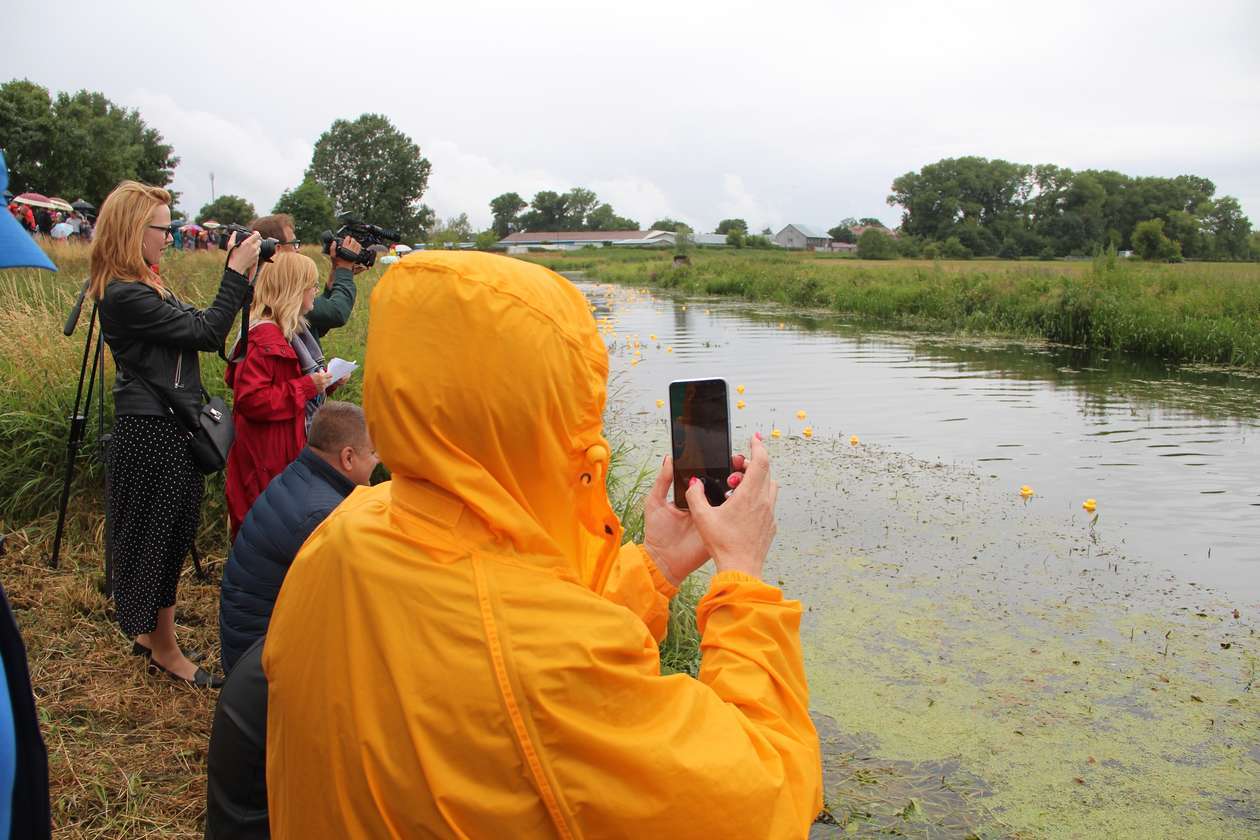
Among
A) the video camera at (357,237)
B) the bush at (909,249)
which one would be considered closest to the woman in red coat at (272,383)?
the video camera at (357,237)

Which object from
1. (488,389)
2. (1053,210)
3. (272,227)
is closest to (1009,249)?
(1053,210)

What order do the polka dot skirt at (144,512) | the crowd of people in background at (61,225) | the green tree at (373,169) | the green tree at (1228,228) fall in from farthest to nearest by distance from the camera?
the green tree at (373,169), the green tree at (1228,228), the crowd of people in background at (61,225), the polka dot skirt at (144,512)

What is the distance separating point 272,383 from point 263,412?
0.13m

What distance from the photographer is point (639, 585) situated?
1.69 m

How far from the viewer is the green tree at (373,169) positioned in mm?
64125

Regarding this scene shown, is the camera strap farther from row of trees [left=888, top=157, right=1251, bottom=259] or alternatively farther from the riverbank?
row of trees [left=888, top=157, right=1251, bottom=259]

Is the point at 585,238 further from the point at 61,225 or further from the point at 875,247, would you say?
the point at 61,225

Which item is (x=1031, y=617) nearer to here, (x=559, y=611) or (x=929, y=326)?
(x=559, y=611)

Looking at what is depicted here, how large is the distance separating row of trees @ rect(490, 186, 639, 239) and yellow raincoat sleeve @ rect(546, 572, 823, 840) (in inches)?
4102

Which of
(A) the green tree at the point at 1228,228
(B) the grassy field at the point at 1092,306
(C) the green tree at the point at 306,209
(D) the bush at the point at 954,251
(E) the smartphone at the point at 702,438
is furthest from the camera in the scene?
(D) the bush at the point at 954,251

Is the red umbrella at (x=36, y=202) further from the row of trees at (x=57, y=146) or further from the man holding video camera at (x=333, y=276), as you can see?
the row of trees at (x=57, y=146)

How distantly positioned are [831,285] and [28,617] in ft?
89.3

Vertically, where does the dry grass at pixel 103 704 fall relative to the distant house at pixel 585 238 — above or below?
below

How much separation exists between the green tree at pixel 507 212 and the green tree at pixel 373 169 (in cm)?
3467
